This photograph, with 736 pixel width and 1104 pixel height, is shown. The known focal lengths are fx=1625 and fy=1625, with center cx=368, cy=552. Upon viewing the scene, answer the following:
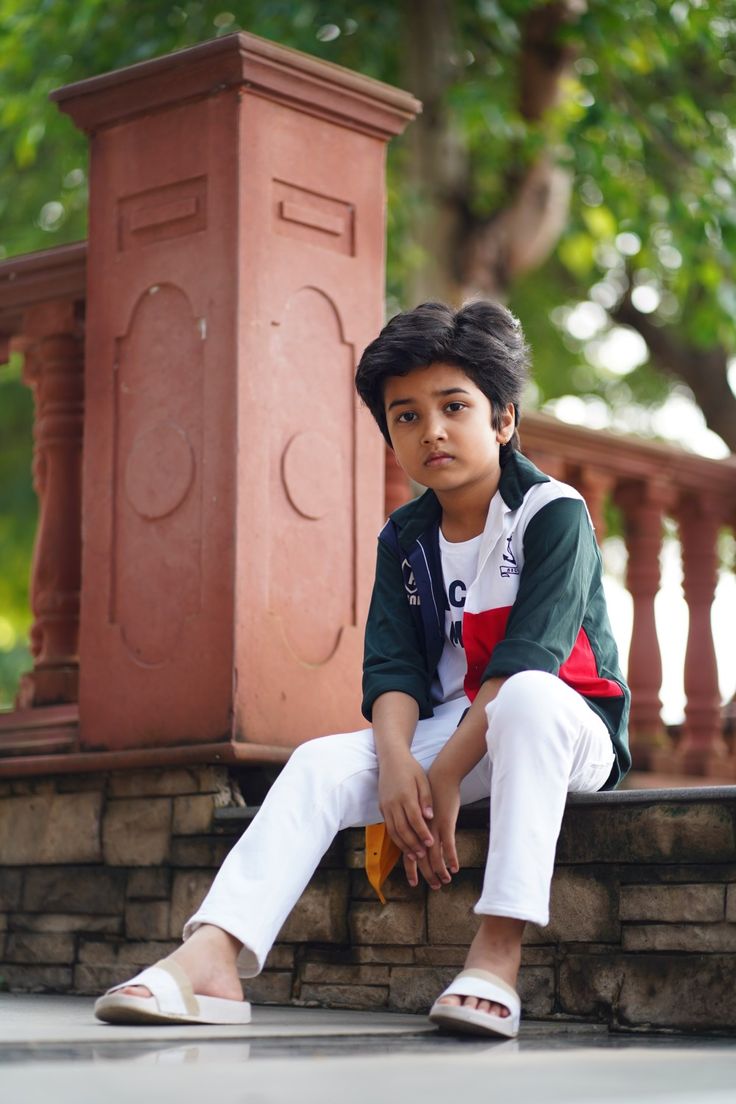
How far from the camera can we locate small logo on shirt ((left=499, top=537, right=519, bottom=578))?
311 cm

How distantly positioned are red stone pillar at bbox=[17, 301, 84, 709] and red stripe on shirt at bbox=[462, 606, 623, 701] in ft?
4.66

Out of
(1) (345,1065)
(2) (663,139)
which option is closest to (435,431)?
(1) (345,1065)

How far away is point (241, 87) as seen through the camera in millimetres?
3771

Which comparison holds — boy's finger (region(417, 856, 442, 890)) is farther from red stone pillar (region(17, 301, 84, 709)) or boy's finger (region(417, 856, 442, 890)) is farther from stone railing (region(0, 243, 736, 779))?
red stone pillar (region(17, 301, 84, 709))

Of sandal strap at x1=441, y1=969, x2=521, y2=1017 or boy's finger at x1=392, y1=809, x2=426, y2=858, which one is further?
boy's finger at x1=392, y1=809, x2=426, y2=858

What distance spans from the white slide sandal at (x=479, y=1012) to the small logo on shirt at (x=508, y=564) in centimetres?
80

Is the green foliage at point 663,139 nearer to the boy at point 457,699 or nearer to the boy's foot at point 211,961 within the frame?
the boy at point 457,699

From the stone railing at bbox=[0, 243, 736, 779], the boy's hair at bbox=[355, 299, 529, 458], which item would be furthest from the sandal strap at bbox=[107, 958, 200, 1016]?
the stone railing at bbox=[0, 243, 736, 779]

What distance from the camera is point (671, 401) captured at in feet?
48.8

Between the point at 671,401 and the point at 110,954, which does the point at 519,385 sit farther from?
the point at 671,401

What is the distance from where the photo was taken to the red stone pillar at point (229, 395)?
3666 millimetres

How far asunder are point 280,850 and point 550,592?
0.67 m

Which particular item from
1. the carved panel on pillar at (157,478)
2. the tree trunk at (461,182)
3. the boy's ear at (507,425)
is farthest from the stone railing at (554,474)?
the tree trunk at (461,182)

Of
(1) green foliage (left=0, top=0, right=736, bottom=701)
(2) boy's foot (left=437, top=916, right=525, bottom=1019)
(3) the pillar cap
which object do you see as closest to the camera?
(2) boy's foot (left=437, top=916, right=525, bottom=1019)
